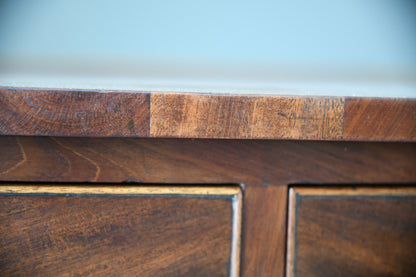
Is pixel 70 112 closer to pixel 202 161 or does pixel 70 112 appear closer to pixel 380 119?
pixel 202 161

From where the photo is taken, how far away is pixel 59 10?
0.64 m


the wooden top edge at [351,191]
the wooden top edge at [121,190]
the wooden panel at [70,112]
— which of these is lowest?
the wooden top edge at [121,190]

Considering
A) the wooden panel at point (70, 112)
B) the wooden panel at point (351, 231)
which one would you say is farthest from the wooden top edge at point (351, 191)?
the wooden panel at point (70, 112)

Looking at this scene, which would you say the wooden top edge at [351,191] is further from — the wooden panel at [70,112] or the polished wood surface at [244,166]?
the wooden panel at [70,112]

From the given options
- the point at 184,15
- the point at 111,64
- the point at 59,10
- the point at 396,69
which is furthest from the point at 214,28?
the point at 396,69

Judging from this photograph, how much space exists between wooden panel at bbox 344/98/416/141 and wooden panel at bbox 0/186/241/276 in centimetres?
9

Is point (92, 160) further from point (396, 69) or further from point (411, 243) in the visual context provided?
point (396, 69)

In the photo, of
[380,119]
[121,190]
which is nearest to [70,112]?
[121,190]

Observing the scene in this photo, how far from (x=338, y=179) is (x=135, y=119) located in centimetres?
15

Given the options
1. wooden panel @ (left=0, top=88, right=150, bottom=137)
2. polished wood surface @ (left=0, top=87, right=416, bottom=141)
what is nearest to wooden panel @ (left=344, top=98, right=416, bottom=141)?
polished wood surface @ (left=0, top=87, right=416, bottom=141)

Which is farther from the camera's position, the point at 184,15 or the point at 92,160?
the point at 184,15

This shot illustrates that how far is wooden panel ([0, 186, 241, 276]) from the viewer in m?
0.18

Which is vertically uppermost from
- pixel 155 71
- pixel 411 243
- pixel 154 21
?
pixel 154 21

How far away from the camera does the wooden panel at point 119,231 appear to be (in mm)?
183
